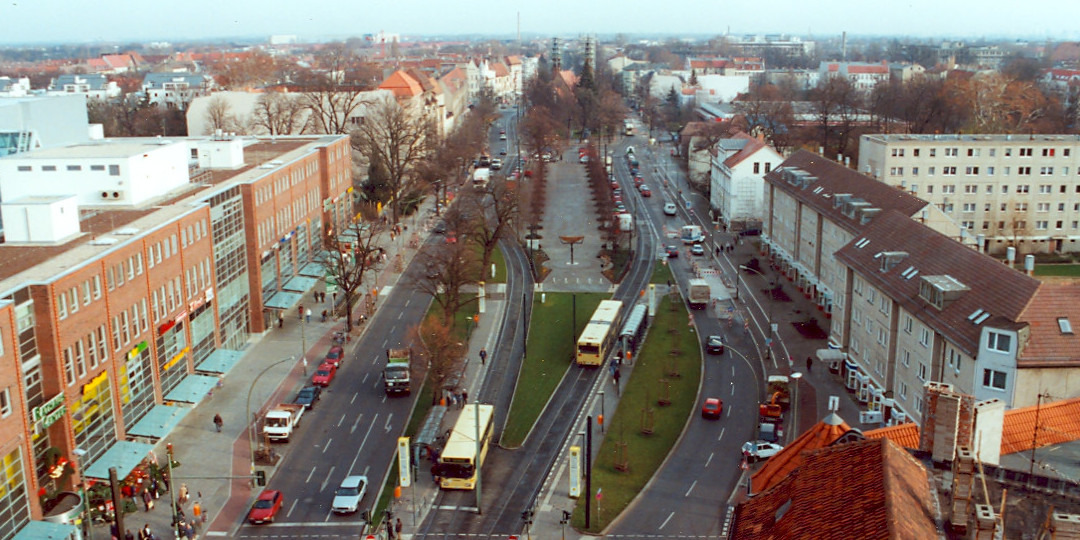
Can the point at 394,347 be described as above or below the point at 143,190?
below

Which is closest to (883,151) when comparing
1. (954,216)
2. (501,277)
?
(954,216)

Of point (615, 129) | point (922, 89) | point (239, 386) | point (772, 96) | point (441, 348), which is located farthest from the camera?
point (615, 129)

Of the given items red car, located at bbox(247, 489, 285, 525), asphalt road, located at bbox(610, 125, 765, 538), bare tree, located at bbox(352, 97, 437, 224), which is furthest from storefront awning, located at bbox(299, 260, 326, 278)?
red car, located at bbox(247, 489, 285, 525)

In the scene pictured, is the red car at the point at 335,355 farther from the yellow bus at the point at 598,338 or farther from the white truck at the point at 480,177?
the white truck at the point at 480,177

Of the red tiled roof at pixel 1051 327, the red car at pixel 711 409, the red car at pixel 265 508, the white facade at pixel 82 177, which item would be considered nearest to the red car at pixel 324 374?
the red car at pixel 265 508

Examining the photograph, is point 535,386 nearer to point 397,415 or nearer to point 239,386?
point 397,415

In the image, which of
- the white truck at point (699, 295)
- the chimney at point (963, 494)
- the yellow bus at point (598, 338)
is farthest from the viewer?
the white truck at point (699, 295)

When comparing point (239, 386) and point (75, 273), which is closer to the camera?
point (75, 273)
